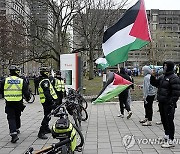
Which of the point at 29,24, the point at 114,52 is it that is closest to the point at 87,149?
the point at 114,52

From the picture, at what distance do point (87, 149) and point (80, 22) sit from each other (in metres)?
28.3

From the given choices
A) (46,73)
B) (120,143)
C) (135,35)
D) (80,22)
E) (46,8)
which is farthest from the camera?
(80,22)

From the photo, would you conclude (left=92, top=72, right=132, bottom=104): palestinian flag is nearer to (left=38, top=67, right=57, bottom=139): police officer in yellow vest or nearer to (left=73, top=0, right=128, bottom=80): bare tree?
(left=38, top=67, right=57, bottom=139): police officer in yellow vest

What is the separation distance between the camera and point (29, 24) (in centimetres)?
2981

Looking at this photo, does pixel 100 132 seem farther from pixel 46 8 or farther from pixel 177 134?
pixel 46 8

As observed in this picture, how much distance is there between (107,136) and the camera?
7.86 metres

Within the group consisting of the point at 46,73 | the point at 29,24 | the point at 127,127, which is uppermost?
the point at 29,24

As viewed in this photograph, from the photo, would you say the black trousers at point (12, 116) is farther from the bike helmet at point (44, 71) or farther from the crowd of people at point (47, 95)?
the bike helmet at point (44, 71)

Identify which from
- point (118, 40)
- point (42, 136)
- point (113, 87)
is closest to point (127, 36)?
point (118, 40)

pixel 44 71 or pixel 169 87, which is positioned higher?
pixel 44 71

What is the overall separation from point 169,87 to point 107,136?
2184 millimetres

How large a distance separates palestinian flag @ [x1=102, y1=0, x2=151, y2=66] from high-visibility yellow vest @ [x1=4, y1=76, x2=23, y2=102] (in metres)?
2.80

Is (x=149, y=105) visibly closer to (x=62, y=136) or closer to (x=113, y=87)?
(x=113, y=87)

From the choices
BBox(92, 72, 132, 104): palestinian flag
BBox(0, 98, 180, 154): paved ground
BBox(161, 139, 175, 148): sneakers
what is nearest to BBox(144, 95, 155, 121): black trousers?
BBox(0, 98, 180, 154): paved ground
